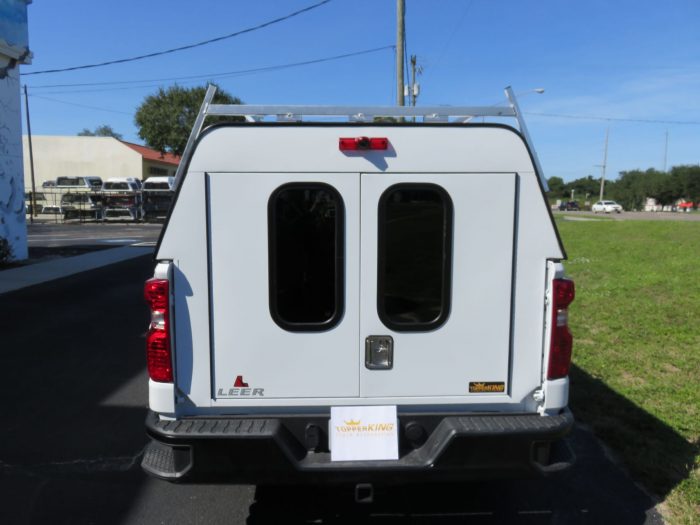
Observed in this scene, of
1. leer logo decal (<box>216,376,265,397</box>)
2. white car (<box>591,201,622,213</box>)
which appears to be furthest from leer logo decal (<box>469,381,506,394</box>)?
white car (<box>591,201,622,213</box>)

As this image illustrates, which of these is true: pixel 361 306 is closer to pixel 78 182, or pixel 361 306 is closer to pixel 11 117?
pixel 11 117

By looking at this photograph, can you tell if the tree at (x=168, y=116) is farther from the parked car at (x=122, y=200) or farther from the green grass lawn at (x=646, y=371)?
the green grass lawn at (x=646, y=371)

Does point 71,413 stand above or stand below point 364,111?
below

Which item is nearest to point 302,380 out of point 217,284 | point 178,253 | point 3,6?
point 217,284

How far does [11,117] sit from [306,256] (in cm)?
1517

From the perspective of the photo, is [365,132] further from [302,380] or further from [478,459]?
[478,459]

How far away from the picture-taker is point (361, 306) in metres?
2.68

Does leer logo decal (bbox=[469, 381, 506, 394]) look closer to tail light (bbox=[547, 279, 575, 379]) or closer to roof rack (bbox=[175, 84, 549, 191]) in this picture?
tail light (bbox=[547, 279, 575, 379])

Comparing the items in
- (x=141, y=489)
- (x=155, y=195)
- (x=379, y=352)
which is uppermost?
(x=155, y=195)

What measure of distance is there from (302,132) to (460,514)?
2.35 metres

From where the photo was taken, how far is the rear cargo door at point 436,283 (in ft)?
8.69

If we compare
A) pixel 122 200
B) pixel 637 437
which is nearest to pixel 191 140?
pixel 637 437

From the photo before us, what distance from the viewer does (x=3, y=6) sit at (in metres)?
13.8

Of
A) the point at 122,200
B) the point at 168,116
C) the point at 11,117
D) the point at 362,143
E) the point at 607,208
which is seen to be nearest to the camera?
the point at 362,143
